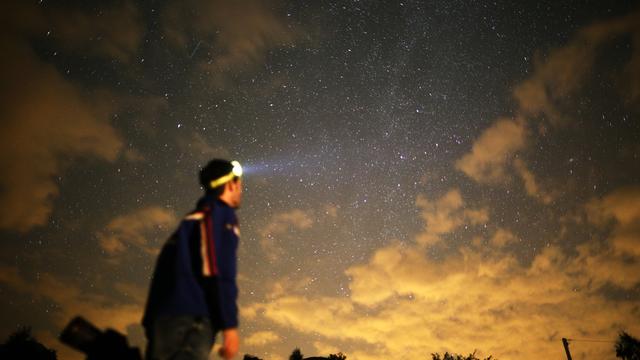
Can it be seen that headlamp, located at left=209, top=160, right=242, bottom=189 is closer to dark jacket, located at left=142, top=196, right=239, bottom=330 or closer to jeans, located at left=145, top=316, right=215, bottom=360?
dark jacket, located at left=142, top=196, right=239, bottom=330

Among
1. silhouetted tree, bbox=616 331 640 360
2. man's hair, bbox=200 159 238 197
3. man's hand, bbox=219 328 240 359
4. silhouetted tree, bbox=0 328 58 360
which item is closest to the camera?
man's hand, bbox=219 328 240 359

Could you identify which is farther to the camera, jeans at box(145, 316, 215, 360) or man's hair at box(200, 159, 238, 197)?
man's hair at box(200, 159, 238, 197)

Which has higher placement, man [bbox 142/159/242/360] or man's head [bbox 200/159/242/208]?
man's head [bbox 200/159/242/208]

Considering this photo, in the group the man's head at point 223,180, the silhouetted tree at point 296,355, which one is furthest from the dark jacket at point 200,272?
the silhouetted tree at point 296,355

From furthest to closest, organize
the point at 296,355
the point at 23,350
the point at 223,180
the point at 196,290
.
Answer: the point at 296,355, the point at 23,350, the point at 223,180, the point at 196,290

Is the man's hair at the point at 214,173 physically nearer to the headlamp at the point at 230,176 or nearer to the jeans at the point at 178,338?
the headlamp at the point at 230,176

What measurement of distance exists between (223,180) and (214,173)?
11 centimetres

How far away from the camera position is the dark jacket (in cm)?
246

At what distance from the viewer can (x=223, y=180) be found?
312 cm

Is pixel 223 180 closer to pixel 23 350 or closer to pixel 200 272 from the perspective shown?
pixel 200 272

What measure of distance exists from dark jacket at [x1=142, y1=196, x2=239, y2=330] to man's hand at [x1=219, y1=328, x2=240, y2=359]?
4 centimetres

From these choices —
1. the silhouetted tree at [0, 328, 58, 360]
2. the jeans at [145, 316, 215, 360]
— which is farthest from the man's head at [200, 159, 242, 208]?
the silhouetted tree at [0, 328, 58, 360]

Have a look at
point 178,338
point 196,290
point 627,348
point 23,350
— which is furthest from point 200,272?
point 627,348

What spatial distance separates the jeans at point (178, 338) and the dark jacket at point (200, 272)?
A: 0.05 metres
